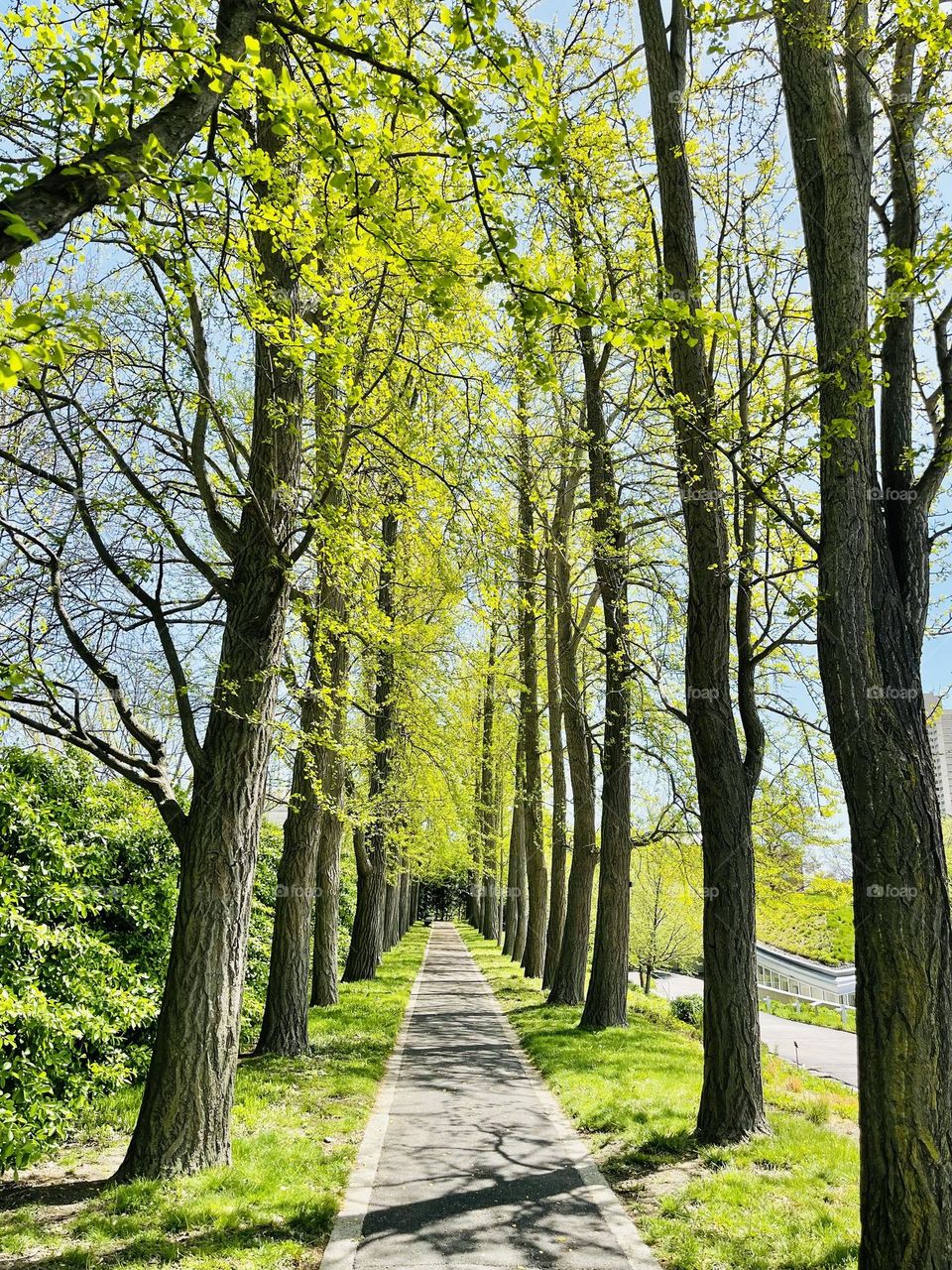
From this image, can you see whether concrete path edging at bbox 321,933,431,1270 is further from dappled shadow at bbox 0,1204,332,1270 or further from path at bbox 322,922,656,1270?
dappled shadow at bbox 0,1204,332,1270

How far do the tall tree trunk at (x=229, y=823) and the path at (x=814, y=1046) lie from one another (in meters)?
11.0

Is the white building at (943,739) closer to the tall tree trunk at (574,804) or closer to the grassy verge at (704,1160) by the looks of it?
the grassy verge at (704,1160)

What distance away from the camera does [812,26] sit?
497 centimetres

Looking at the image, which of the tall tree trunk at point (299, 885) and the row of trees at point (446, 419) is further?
the tall tree trunk at point (299, 885)

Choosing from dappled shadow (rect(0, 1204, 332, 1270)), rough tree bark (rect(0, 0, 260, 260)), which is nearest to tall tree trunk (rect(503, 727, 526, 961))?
dappled shadow (rect(0, 1204, 332, 1270))

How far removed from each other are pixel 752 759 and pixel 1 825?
242 inches

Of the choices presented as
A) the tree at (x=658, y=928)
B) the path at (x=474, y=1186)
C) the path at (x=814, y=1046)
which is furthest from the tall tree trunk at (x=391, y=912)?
the path at (x=474, y=1186)

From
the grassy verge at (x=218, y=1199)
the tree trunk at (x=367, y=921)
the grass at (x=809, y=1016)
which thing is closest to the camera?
the grassy verge at (x=218, y=1199)

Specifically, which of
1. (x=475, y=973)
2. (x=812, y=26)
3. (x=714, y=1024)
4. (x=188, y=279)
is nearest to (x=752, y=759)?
(x=714, y=1024)

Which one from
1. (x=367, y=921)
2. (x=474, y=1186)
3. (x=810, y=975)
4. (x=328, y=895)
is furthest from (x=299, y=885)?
(x=810, y=975)

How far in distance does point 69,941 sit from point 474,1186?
3443 millimetres

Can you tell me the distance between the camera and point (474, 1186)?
6.05m

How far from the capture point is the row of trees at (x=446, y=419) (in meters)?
3.96

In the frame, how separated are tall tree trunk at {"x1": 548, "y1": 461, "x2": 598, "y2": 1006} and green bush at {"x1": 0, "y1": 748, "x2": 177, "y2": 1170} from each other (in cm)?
683
